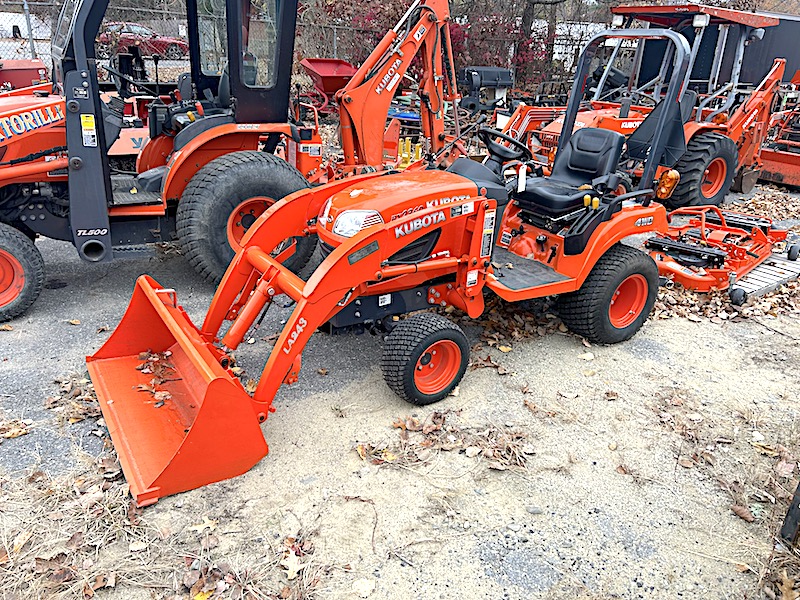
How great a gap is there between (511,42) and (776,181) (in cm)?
993

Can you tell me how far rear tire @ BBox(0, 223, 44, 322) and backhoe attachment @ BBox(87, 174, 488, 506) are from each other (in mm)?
1368

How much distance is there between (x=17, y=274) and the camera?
4988 millimetres

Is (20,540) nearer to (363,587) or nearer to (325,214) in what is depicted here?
(363,587)

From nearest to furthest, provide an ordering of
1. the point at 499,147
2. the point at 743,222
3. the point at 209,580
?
1. the point at 209,580
2. the point at 499,147
3. the point at 743,222

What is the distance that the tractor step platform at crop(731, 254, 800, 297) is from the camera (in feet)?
19.4

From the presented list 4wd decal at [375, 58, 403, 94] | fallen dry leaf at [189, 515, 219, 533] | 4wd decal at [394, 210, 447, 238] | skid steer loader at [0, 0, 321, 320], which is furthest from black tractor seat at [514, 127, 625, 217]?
fallen dry leaf at [189, 515, 219, 533]

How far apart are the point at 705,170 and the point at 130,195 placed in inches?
280

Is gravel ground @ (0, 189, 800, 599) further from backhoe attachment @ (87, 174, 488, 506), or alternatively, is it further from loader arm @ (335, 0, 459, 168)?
loader arm @ (335, 0, 459, 168)

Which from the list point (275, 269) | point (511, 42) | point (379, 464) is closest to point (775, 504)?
point (379, 464)

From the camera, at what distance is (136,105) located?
752 centimetres

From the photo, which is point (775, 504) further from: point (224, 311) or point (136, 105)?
point (136, 105)

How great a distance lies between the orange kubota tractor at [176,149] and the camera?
493 cm

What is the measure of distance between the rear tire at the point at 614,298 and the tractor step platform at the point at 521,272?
0.92ft

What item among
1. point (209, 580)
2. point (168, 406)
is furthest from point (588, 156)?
point (209, 580)
